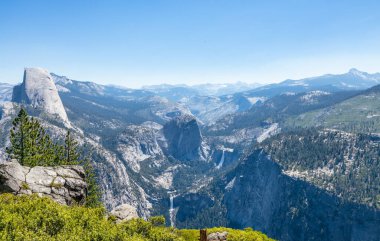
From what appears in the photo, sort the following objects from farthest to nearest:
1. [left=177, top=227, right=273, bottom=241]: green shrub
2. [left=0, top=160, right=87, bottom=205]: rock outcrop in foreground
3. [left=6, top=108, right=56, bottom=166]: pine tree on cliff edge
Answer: [left=6, top=108, right=56, bottom=166]: pine tree on cliff edge
[left=0, top=160, right=87, bottom=205]: rock outcrop in foreground
[left=177, top=227, right=273, bottom=241]: green shrub

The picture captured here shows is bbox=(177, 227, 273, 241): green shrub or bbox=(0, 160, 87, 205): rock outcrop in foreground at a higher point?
bbox=(0, 160, 87, 205): rock outcrop in foreground

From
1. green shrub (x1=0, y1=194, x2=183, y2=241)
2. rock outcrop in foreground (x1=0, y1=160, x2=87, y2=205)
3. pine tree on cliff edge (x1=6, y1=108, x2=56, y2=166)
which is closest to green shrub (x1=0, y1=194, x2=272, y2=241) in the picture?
green shrub (x1=0, y1=194, x2=183, y2=241)

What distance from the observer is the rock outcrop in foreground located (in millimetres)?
55894

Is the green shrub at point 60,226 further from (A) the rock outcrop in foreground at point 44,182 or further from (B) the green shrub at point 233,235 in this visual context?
(A) the rock outcrop in foreground at point 44,182

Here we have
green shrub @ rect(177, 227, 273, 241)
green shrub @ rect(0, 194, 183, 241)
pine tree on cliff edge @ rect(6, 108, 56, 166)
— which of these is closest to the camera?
green shrub @ rect(0, 194, 183, 241)

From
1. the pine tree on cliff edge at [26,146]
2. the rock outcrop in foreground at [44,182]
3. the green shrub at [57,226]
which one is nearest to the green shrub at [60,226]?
the green shrub at [57,226]

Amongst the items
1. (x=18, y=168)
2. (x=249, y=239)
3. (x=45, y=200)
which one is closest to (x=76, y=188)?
(x=18, y=168)

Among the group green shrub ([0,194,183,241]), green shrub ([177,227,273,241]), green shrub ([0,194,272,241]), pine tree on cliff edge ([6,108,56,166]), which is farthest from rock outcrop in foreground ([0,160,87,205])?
pine tree on cliff edge ([6,108,56,166])

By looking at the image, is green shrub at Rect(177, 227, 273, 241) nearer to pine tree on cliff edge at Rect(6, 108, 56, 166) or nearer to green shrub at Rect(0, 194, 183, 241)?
green shrub at Rect(0, 194, 183, 241)

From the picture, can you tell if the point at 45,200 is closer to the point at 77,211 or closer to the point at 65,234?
the point at 77,211

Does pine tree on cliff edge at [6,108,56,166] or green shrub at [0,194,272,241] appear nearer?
green shrub at [0,194,272,241]

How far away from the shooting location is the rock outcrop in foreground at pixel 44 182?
183 ft

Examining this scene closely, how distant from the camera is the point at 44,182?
195ft

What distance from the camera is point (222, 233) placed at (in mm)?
50625
